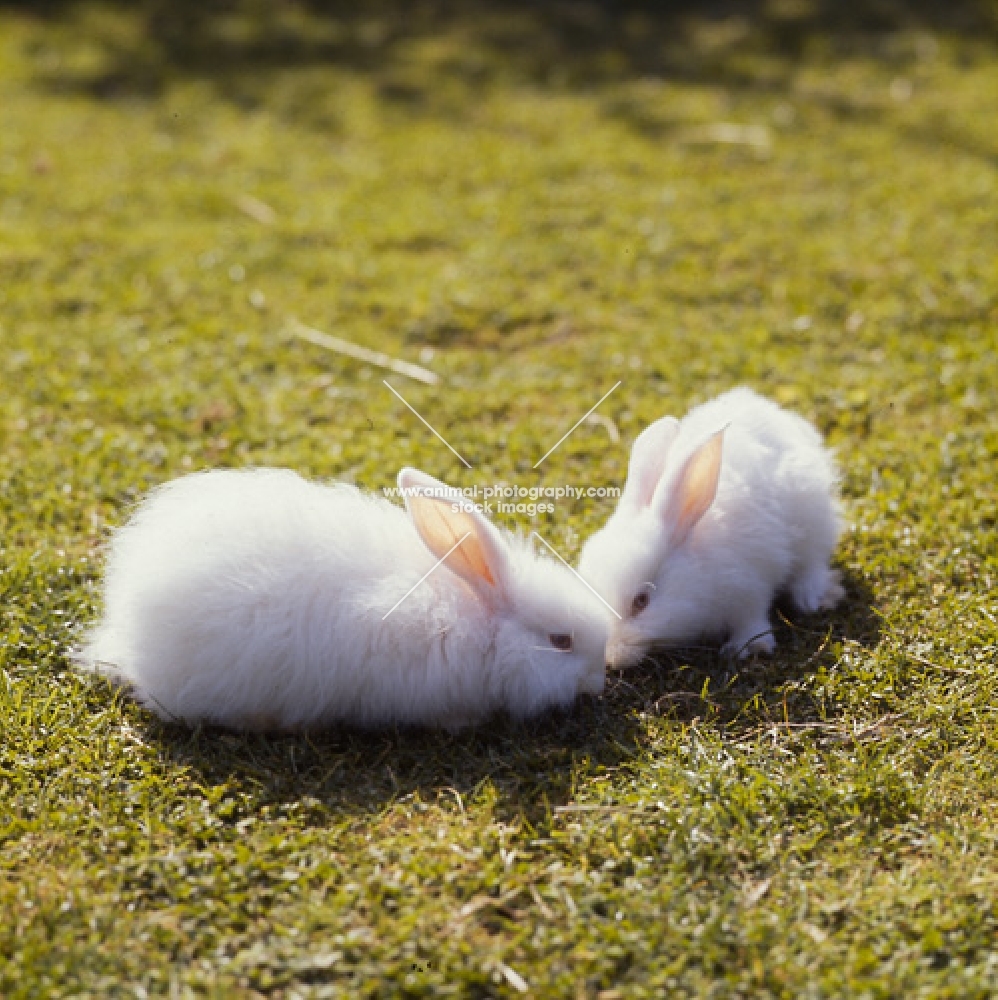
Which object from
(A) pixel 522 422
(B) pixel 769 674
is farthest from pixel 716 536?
(A) pixel 522 422

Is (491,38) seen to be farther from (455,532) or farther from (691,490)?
(455,532)

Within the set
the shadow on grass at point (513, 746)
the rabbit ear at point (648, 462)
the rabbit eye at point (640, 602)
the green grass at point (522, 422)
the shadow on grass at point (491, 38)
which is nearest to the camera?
the green grass at point (522, 422)

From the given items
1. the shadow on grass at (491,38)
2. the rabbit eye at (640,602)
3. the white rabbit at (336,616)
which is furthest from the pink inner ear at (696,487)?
the shadow on grass at (491,38)

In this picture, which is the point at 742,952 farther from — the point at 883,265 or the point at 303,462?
the point at 883,265

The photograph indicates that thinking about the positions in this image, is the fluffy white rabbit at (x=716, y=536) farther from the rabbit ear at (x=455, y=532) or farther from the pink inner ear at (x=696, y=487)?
the rabbit ear at (x=455, y=532)

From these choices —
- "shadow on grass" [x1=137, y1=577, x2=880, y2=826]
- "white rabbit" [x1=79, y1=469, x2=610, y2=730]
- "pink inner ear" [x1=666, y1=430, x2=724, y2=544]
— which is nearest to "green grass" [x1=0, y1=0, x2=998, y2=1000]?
"shadow on grass" [x1=137, y1=577, x2=880, y2=826]

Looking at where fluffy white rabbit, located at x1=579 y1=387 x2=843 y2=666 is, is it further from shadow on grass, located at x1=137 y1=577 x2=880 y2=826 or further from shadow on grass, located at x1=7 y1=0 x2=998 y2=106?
shadow on grass, located at x1=7 y1=0 x2=998 y2=106
